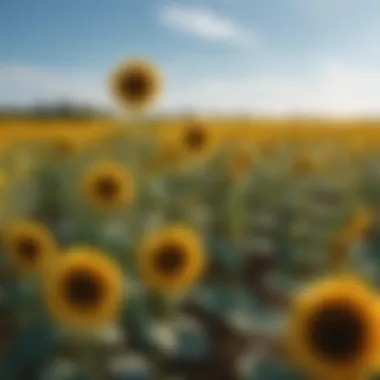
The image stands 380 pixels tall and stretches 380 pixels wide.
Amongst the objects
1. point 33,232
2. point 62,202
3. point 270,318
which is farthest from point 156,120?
point 270,318

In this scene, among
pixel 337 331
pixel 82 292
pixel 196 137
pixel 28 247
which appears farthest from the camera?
pixel 196 137

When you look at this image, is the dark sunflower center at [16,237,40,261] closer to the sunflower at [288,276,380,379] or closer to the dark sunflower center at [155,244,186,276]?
the dark sunflower center at [155,244,186,276]

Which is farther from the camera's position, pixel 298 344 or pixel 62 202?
pixel 62 202

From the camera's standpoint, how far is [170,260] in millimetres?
728

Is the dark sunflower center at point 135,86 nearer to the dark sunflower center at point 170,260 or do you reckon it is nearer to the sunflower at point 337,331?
the dark sunflower center at point 170,260

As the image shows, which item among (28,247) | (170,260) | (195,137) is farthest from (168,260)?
(195,137)

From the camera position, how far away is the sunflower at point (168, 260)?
72 centimetres

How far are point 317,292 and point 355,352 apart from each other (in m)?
0.04

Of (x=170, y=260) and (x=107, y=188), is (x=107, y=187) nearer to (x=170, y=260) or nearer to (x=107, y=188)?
(x=107, y=188)

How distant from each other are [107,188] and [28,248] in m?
0.12

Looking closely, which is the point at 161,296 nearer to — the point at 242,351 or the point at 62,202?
the point at 242,351

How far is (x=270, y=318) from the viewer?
688mm

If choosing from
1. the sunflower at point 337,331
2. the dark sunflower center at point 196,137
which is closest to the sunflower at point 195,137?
the dark sunflower center at point 196,137

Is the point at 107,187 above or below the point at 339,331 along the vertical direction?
above
